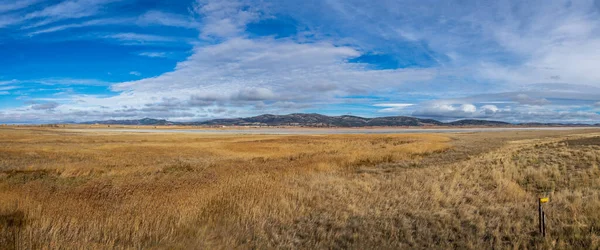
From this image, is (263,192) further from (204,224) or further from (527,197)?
(527,197)

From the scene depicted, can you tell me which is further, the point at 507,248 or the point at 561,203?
the point at 561,203

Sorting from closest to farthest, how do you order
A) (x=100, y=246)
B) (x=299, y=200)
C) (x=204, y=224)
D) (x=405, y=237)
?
(x=100, y=246) → (x=405, y=237) → (x=204, y=224) → (x=299, y=200)

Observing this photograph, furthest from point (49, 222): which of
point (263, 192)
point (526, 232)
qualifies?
point (526, 232)

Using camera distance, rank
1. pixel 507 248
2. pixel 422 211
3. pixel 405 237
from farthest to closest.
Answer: pixel 422 211 → pixel 405 237 → pixel 507 248

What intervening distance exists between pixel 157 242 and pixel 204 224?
5.25ft

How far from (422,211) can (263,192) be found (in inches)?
210

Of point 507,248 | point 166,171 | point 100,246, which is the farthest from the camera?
point 166,171

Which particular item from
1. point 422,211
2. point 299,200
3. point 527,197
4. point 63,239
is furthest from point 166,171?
point 527,197

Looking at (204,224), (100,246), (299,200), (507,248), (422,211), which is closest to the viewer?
(100,246)

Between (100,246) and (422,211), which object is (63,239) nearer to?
(100,246)

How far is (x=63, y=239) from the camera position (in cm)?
694

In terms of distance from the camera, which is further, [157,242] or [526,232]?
[526,232]

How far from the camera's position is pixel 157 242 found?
23.2 ft

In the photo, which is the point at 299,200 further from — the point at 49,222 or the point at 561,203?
Result: the point at 561,203
